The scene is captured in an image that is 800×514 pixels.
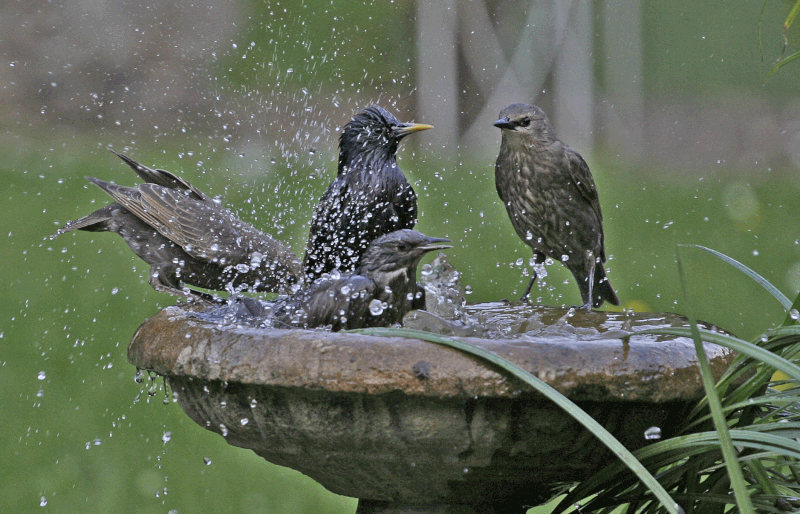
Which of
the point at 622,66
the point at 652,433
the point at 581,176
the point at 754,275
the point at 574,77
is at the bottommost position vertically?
the point at 652,433

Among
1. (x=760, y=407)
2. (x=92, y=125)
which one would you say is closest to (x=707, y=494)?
(x=760, y=407)

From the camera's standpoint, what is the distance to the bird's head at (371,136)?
130 inches

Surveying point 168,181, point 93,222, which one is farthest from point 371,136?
point 93,222

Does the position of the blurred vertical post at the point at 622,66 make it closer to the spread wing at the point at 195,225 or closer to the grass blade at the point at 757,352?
the spread wing at the point at 195,225

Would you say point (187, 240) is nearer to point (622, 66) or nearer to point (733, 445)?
point (733, 445)

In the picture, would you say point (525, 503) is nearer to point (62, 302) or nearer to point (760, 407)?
point (760, 407)

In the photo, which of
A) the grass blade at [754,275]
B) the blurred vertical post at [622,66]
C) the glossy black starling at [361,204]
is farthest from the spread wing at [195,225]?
the blurred vertical post at [622,66]

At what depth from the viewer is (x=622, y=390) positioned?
179cm

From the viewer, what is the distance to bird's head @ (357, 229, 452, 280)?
7.97 feet

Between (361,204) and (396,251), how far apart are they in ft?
2.57

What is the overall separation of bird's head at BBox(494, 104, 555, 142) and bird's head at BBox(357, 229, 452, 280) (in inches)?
46.8

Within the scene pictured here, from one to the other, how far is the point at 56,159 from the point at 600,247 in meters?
4.78

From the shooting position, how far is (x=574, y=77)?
7695 millimetres

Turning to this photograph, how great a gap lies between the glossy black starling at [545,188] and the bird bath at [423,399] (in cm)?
153
